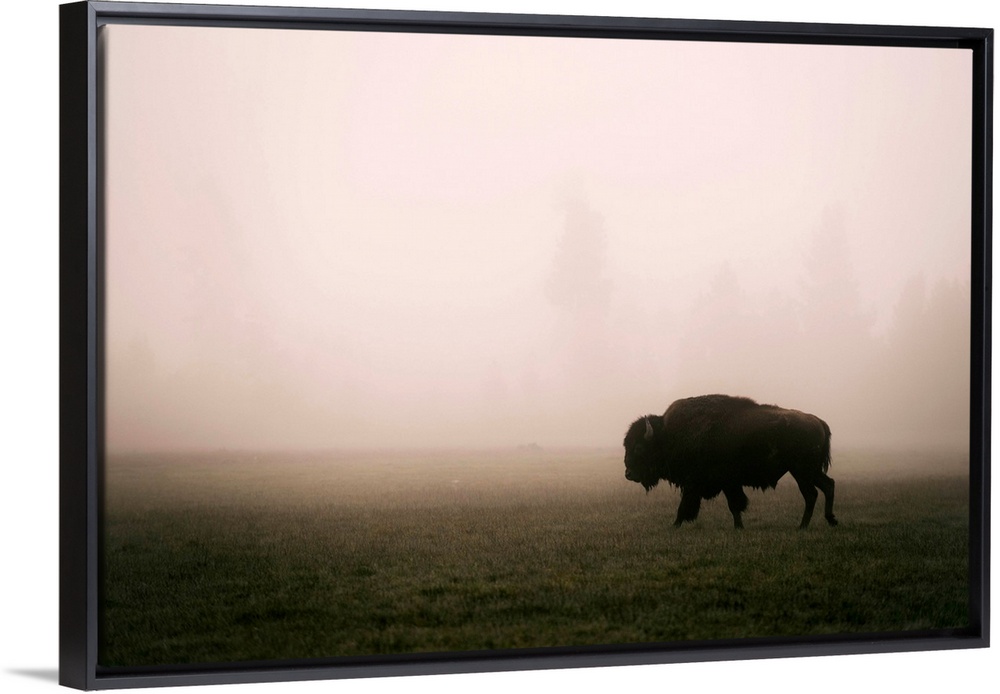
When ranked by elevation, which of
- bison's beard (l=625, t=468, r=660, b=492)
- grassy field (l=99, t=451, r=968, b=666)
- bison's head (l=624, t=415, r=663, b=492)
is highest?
bison's head (l=624, t=415, r=663, b=492)

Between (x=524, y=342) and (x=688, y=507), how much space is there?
47.7 inches

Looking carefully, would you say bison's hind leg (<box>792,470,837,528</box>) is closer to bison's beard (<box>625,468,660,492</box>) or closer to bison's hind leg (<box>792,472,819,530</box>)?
bison's hind leg (<box>792,472,819,530</box>)

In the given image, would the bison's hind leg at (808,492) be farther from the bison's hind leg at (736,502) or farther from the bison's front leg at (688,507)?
the bison's front leg at (688,507)

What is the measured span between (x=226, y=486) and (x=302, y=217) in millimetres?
1365

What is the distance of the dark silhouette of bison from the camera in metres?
8.18

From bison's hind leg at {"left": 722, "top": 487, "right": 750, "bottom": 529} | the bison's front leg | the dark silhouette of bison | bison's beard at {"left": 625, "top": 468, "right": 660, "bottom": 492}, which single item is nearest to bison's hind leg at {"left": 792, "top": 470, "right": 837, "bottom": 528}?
the dark silhouette of bison

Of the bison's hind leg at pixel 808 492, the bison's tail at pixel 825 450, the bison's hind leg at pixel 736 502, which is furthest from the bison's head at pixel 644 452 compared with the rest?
the bison's tail at pixel 825 450

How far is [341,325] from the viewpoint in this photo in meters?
7.85

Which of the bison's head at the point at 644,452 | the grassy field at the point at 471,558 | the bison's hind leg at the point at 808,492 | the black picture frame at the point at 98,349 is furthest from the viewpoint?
the bison's hind leg at the point at 808,492

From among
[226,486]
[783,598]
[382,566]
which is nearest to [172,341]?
[226,486]

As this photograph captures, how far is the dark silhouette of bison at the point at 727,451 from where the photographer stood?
8180 mm

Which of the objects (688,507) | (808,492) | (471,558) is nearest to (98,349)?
(471,558)

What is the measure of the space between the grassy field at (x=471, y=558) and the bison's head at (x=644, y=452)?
64mm

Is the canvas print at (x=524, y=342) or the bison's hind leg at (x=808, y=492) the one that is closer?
the canvas print at (x=524, y=342)
